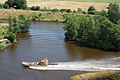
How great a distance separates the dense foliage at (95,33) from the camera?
45812 millimetres

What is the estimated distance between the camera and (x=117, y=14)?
57.8 meters

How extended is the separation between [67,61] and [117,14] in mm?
26164

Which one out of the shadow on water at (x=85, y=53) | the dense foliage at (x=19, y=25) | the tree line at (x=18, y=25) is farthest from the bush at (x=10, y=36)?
the shadow on water at (x=85, y=53)

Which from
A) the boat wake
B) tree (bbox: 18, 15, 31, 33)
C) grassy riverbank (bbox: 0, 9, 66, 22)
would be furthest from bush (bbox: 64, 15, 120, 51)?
grassy riverbank (bbox: 0, 9, 66, 22)

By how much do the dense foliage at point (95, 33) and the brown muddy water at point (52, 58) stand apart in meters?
1.87

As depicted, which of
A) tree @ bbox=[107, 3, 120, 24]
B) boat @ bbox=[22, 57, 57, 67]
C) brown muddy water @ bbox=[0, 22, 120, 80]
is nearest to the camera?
brown muddy water @ bbox=[0, 22, 120, 80]

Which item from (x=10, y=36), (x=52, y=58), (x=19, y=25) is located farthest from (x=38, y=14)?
(x=52, y=58)

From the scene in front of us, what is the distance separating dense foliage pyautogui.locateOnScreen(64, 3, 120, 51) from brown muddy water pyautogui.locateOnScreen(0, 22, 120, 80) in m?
1.87

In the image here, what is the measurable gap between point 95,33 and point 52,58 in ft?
44.7

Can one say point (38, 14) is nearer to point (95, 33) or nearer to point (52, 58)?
point (95, 33)

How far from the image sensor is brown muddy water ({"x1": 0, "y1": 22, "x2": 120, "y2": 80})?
33.2 m

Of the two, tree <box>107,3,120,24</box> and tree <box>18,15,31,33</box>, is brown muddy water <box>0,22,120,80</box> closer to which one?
tree <box>18,15,31,33</box>

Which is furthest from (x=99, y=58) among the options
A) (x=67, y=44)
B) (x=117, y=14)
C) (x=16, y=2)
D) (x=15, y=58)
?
(x=16, y=2)

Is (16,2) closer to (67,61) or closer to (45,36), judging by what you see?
(45,36)
